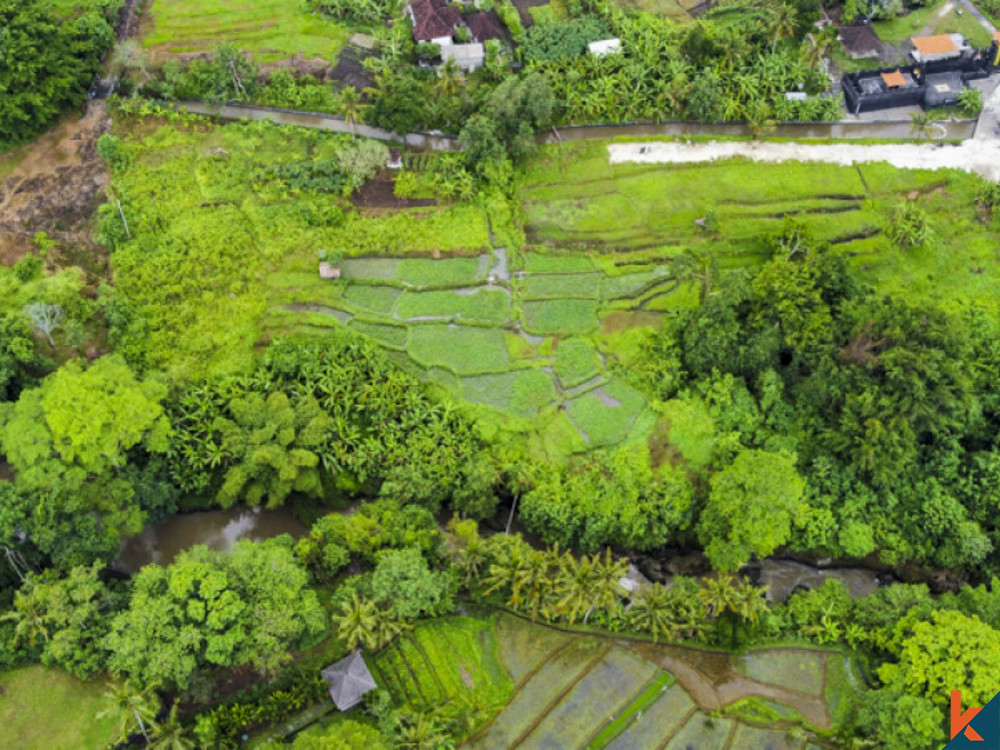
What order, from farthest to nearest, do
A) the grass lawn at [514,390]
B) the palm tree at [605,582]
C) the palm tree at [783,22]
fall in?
the palm tree at [783,22] < the grass lawn at [514,390] < the palm tree at [605,582]

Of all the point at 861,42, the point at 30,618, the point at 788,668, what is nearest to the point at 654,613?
the point at 788,668

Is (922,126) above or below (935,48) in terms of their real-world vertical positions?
below

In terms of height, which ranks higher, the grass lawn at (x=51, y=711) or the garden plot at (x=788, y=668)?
the grass lawn at (x=51, y=711)

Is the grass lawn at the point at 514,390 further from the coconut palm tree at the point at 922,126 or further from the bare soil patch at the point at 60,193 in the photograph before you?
the coconut palm tree at the point at 922,126

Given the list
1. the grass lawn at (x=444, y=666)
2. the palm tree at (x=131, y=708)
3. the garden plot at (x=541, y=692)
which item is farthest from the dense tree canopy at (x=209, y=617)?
the garden plot at (x=541, y=692)

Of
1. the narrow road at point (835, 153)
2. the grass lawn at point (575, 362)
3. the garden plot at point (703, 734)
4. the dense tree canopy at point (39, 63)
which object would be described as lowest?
the garden plot at point (703, 734)

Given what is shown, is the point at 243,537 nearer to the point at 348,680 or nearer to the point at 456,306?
the point at 348,680
